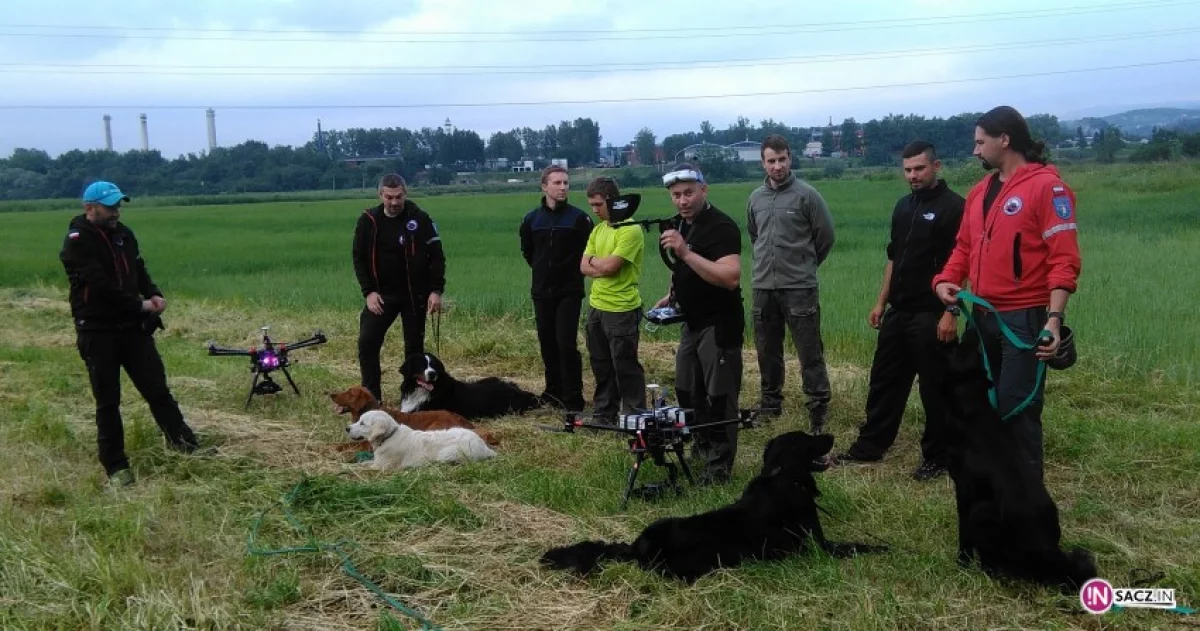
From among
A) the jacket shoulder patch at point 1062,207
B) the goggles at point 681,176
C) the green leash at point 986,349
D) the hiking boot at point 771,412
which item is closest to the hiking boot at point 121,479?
the goggles at point 681,176

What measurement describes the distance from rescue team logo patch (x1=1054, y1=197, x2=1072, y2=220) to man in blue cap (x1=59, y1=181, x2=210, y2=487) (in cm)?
482

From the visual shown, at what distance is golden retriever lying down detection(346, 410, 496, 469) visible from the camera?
5.82 meters

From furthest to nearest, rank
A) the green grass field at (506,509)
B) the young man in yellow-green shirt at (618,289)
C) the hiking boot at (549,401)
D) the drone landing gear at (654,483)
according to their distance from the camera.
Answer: the hiking boot at (549,401), the young man in yellow-green shirt at (618,289), the drone landing gear at (654,483), the green grass field at (506,509)

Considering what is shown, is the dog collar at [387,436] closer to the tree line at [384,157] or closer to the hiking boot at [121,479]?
the hiking boot at [121,479]

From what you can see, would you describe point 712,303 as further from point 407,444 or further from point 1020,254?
point 407,444

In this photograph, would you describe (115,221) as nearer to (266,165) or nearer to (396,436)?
(396,436)

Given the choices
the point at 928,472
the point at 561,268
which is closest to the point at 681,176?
the point at 928,472

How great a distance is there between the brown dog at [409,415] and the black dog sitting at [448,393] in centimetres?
38

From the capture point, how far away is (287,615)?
3.75m

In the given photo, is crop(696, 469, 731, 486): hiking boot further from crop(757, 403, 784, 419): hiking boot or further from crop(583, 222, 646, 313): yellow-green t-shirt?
crop(757, 403, 784, 419): hiking boot

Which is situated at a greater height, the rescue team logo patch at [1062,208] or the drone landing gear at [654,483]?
the rescue team logo patch at [1062,208]

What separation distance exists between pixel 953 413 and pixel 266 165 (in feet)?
197

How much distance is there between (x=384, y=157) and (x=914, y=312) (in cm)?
5592

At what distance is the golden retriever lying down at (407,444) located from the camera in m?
5.82
